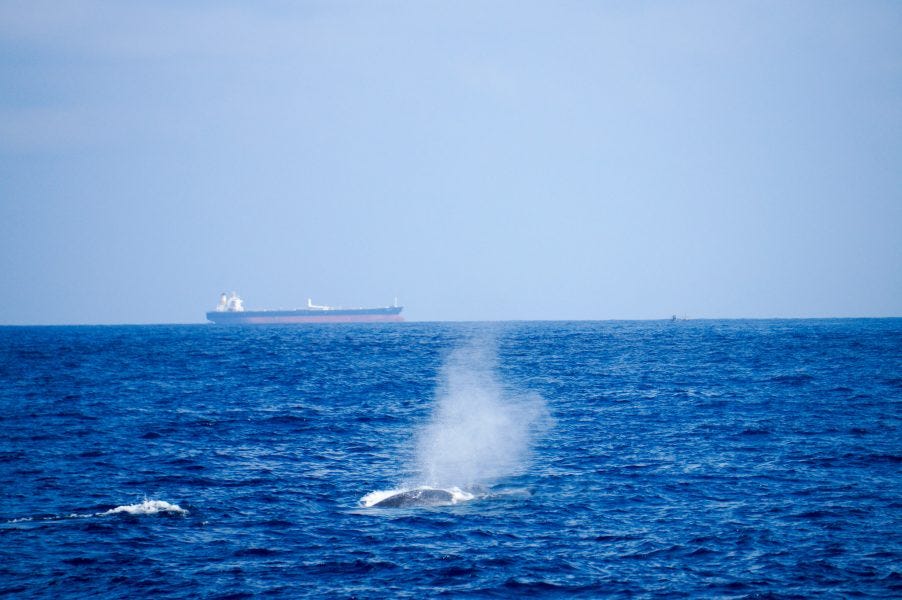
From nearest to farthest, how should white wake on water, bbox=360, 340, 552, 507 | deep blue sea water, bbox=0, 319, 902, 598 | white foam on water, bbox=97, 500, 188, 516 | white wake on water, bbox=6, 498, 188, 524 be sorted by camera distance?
deep blue sea water, bbox=0, 319, 902, 598 < white wake on water, bbox=6, 498, 188, 524 < white foam on water, bbox=97, 500, 188, 516 < white wake on water, bbox=360, 340, 552, 507

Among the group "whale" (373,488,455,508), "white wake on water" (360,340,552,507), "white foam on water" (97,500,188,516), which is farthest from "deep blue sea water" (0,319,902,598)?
"whale" (373,488,455,508)

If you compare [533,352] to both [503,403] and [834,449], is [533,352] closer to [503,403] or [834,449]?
[503,403]

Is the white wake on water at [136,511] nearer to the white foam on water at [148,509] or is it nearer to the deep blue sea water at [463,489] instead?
Answer: the white foam on water at [148,509]

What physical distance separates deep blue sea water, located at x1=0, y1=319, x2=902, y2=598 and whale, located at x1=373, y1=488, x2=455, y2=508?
2.81 ft

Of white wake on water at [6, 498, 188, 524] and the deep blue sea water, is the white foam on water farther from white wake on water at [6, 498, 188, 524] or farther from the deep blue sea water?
the deep blue sea water

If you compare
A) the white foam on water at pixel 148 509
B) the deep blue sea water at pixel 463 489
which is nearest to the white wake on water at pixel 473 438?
the deep blue sea water at pixel 463 489

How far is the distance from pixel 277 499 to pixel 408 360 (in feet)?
244

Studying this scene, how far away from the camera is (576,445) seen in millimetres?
38562

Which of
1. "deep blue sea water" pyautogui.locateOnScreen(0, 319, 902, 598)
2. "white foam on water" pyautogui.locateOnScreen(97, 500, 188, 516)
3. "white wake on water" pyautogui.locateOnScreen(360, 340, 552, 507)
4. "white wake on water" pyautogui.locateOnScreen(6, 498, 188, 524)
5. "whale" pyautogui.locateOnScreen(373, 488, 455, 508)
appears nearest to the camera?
"deep blue sea water" pyautogui.locateOnScreen(0, 319, 902, 598)

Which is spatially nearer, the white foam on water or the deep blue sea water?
the deep blue sea water

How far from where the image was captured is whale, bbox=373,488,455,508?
1085 inches

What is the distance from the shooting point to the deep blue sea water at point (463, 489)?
2019 cm

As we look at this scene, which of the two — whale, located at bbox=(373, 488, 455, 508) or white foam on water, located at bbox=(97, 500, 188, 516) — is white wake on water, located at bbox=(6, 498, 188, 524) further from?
whale, located at bbox=(373, 488, 455, 508)

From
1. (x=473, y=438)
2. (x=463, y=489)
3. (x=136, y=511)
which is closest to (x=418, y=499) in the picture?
(x=463, y=489)
